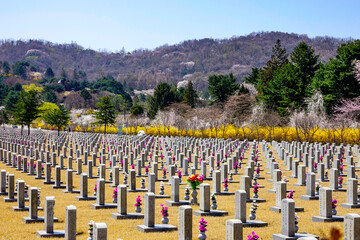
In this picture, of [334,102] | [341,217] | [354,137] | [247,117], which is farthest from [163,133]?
[341,217]

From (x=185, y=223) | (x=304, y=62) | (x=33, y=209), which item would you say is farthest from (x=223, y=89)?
(x=185, y=223)

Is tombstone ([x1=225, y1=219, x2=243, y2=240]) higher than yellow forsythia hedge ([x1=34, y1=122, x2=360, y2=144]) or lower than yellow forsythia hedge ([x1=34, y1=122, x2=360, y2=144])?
lower

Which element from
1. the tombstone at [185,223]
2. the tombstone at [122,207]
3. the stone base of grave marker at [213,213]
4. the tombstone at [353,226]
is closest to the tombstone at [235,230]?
the tombstone at [185,223]

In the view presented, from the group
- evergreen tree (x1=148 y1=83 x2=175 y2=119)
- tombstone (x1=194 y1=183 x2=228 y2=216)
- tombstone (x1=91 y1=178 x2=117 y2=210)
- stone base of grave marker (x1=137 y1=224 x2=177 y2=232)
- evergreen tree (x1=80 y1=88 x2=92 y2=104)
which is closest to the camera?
stone base of grave marker (x1=137 y1=224 x2=177 y2=232)

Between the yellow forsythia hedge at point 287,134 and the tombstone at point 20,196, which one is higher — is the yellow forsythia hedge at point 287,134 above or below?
above

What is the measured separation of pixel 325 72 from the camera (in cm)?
4703

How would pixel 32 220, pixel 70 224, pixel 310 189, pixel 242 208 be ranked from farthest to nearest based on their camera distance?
pixel 310 189
pixel 32 220
pixel 242 208
pixel 70 224

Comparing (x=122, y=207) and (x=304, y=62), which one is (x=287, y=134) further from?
(x=122, y=207)

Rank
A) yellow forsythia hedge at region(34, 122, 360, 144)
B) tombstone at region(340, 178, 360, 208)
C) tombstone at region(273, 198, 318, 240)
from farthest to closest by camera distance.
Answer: yellow forsythia hedge at region(34, 122, 360, 144)
tombstone at region(340, 178, 360, 208)
tombstone at region(273, 198, 318, 240)

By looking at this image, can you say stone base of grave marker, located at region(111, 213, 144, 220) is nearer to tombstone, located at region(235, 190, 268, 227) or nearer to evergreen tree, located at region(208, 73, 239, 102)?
tombstone, located at region(235, 190, 268, 227)

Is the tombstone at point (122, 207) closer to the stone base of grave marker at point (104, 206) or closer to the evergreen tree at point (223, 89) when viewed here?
the stone base of grave marker at point (104, 206)

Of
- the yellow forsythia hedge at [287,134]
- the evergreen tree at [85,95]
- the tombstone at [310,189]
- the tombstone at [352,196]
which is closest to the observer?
the tombstone at [352,196]

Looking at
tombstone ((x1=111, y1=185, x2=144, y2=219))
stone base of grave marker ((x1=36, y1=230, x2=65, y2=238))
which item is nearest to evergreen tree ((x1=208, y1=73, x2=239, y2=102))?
tombstone ((x1=111, y1=185, x2=144, y2=219))

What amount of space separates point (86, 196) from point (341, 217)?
722 centimetres
